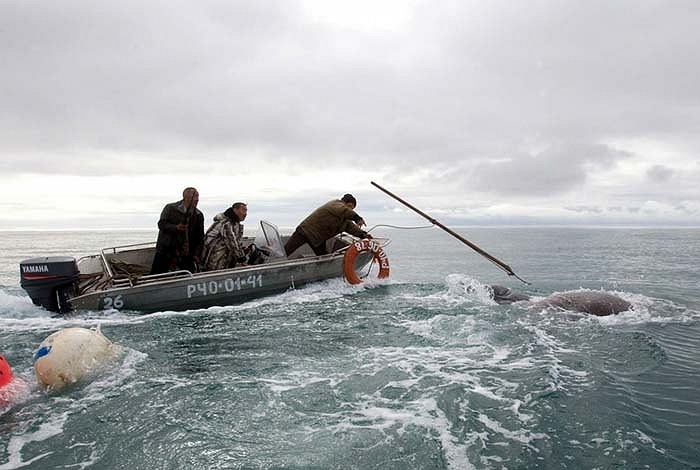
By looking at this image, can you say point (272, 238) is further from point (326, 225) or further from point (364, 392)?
point (364, 392)

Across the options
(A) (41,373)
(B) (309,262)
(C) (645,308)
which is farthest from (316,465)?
(C) (645,308)

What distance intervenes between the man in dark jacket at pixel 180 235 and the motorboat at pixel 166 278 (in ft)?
1.22

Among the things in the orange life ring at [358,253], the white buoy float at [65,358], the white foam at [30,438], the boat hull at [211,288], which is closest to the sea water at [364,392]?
the white foam at [30,438]

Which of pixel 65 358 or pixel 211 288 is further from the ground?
pixel 211 288

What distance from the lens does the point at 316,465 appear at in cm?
407

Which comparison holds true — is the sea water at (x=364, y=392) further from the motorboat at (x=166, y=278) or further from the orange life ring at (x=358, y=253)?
the orange life ring at (x=358, y=253)

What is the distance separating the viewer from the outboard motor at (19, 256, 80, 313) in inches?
364

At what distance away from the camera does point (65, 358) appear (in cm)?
566

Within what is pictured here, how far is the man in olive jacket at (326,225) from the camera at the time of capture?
13367 millimetres

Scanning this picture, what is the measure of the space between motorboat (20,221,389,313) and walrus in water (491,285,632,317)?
3.76 meters

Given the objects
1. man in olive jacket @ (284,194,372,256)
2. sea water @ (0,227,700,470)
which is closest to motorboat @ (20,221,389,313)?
sea water @ (0,227,700,470)

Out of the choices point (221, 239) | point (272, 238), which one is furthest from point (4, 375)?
point (272, 238)

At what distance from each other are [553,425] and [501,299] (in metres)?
6.91

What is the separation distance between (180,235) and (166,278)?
104 centimetres
